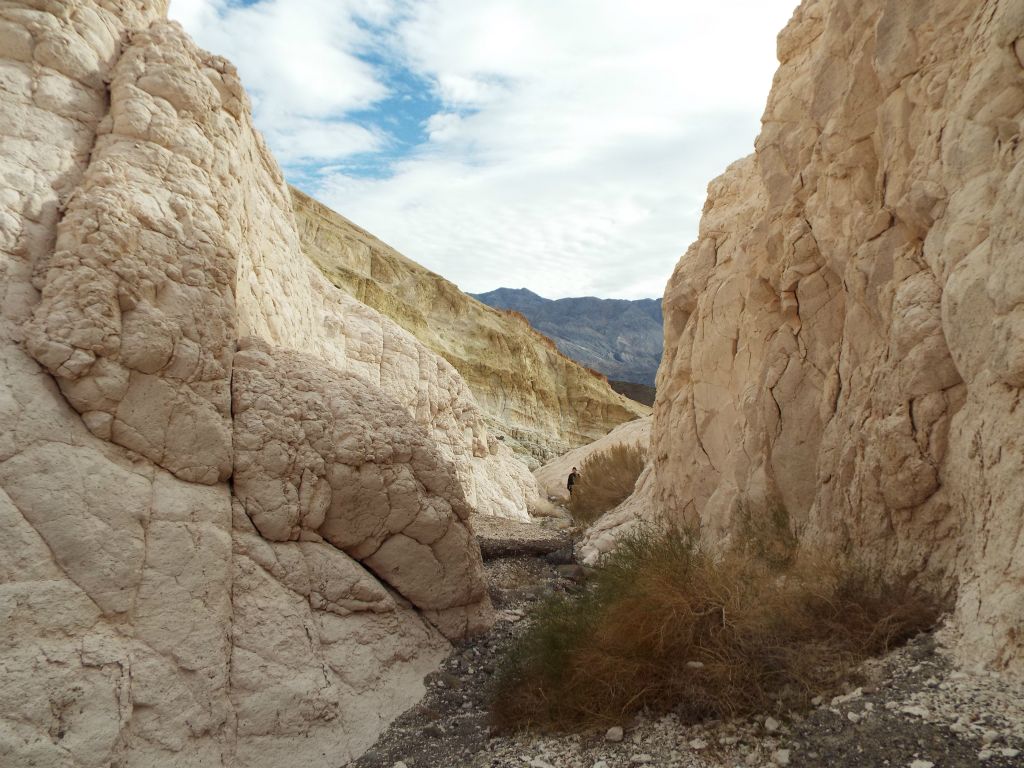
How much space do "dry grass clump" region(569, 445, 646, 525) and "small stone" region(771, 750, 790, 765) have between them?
36.3ft

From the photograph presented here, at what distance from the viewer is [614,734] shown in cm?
426

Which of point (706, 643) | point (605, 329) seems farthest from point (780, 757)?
point (605, 329)

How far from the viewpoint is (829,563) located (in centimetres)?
496

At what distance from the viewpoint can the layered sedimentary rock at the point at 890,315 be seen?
404cm

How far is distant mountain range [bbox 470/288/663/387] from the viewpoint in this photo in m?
107

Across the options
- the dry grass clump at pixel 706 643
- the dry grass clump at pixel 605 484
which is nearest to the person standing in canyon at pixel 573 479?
the dry grass clump at pixel 605 484

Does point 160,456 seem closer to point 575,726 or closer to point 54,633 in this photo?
point 54,633

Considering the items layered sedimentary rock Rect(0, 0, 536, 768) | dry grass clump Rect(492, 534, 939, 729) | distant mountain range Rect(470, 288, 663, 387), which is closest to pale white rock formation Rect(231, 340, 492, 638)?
layered sedimentary rock Rect(0, 0, 536, 768)

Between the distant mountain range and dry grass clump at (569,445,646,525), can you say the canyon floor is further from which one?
the distant mountain range

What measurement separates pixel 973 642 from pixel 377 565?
4.23 m

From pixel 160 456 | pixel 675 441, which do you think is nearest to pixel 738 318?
pixel 675 441

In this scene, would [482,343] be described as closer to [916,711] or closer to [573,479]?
[573,479]

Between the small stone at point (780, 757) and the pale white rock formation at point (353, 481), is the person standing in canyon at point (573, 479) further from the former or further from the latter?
the small stone at point (780, 757)

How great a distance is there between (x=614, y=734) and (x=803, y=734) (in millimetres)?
1111
